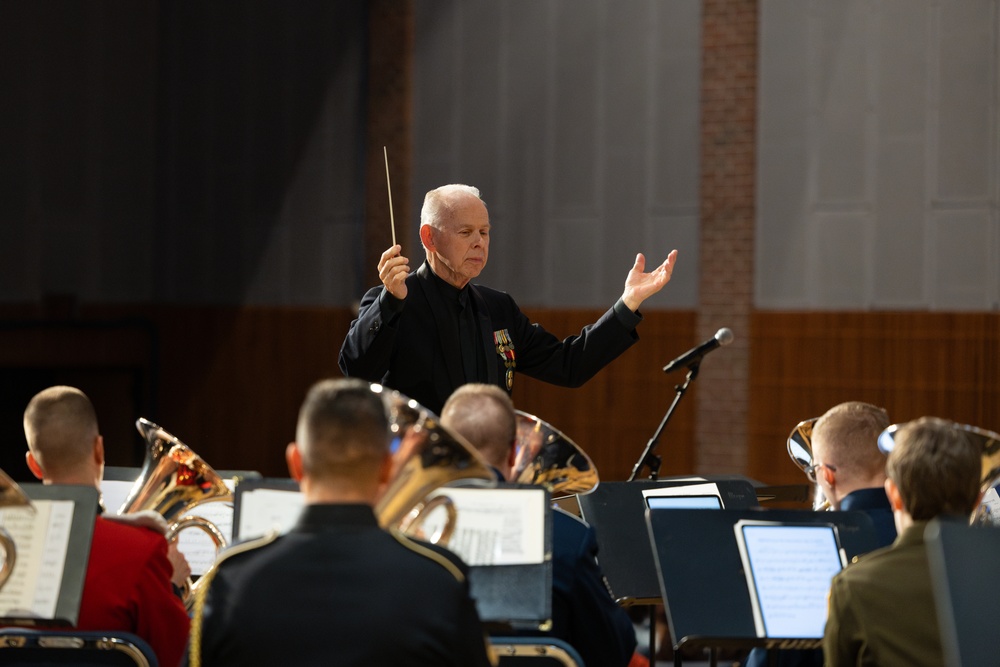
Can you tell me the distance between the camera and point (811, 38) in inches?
386

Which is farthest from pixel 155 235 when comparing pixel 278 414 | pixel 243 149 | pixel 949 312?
pixel 949 312

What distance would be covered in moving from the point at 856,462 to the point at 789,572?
1.55ft

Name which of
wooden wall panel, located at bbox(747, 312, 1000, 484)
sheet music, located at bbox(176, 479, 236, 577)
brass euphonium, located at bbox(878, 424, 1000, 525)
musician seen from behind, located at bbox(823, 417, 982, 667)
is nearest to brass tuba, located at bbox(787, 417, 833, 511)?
brass euphonium, located at bbox(878, 424, 1000, 525)

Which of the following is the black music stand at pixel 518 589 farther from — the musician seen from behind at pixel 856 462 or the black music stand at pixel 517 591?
the musician seen from behind at pixel 856 462

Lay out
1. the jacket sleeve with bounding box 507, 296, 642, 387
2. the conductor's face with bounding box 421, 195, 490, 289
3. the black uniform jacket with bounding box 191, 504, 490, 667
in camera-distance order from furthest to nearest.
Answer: the jacket sleeve with bounding box 507, 296, 642, 387 → the conductor's face with bounding box 421, 195, 490, 289 → the black uniform jacket with bounding box 191, 504, 490, 667

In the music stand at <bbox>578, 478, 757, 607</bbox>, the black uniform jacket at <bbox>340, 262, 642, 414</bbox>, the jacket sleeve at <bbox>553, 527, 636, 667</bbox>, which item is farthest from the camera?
the black uniform jacket at <bbox>340, 262, 642, 414</bbox>

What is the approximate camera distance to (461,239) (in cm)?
435

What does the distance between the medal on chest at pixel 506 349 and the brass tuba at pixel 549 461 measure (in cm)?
114

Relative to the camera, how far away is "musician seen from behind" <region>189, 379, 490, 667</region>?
1.89 meters

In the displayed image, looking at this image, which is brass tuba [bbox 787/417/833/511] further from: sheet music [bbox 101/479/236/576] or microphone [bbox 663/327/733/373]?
sheet music [bbox 101/479/236/576]

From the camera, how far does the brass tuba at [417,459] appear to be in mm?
2350

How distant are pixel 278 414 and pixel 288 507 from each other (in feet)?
30.7

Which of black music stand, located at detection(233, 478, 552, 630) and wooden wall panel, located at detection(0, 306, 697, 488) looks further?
wooden wall panel, located at detection(0, 306, 697, 488)

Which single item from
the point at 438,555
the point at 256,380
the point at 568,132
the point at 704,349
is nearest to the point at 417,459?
the point at 438,555
